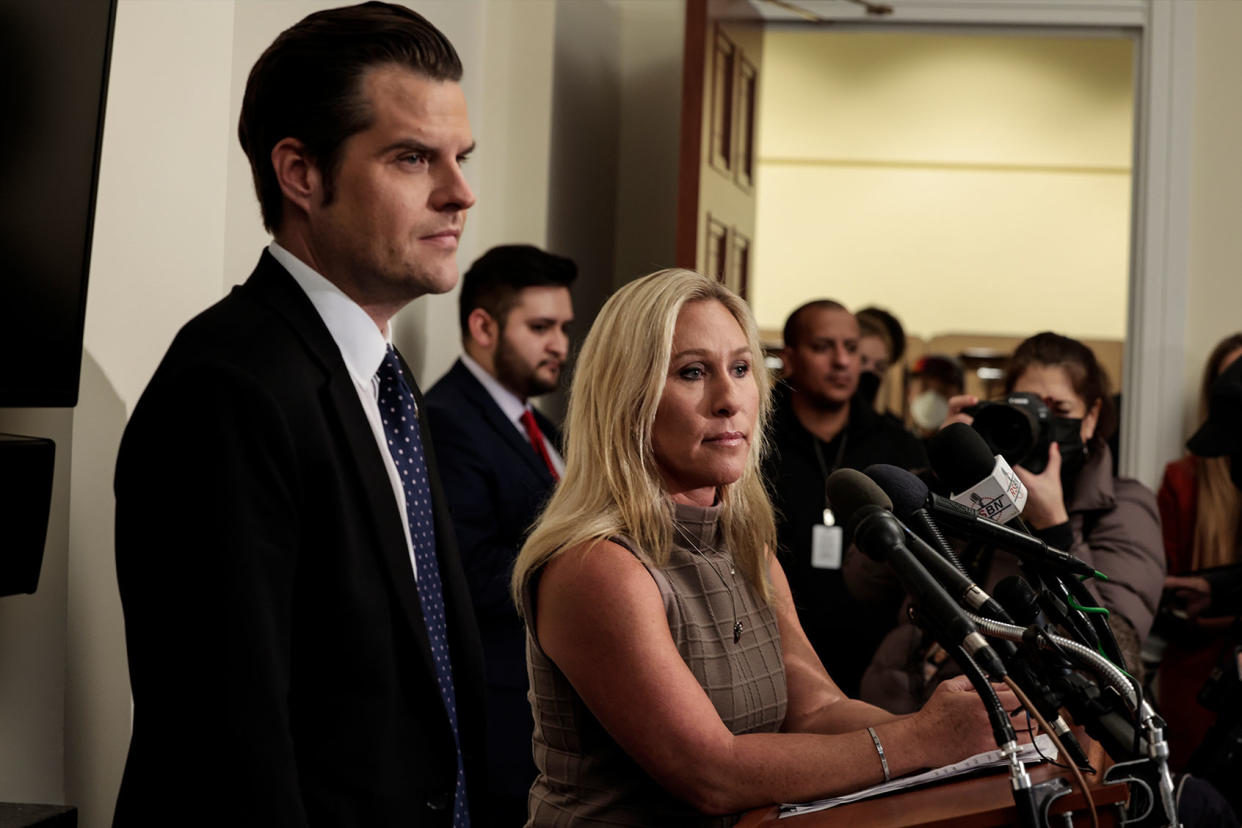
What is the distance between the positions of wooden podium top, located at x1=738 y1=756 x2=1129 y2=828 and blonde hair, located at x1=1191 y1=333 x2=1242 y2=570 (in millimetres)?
2524

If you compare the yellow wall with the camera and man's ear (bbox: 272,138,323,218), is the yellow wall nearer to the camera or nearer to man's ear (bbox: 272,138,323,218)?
the camera

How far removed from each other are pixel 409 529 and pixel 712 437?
0.47 m

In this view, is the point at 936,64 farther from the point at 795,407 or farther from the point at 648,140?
the point at 795,407

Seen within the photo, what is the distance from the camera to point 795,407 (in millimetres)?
3992

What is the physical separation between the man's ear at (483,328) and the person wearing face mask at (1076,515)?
4.27ft

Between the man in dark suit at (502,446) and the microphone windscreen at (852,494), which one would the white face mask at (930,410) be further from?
the microphone windscreen at (852,494)

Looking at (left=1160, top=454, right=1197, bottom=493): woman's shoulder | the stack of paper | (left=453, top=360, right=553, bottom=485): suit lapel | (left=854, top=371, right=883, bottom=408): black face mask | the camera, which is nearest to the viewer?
the stack of paper

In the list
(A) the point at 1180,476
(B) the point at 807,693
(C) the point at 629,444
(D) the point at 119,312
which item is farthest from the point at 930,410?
(D) the point at 119,312

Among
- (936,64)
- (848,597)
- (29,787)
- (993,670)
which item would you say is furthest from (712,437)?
(936,64)

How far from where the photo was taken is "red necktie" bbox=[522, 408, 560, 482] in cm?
351

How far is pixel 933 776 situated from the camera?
1452 millimetres

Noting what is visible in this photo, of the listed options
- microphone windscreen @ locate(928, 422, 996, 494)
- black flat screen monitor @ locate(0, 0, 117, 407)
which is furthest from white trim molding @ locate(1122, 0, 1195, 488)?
black flat screen monitor @ locate(0, 0, 117, 407)

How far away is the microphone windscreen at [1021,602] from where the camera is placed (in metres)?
1.32

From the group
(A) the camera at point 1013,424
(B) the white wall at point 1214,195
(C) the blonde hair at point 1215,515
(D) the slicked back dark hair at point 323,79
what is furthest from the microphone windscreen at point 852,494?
(B) the white wall at point 1214,195
